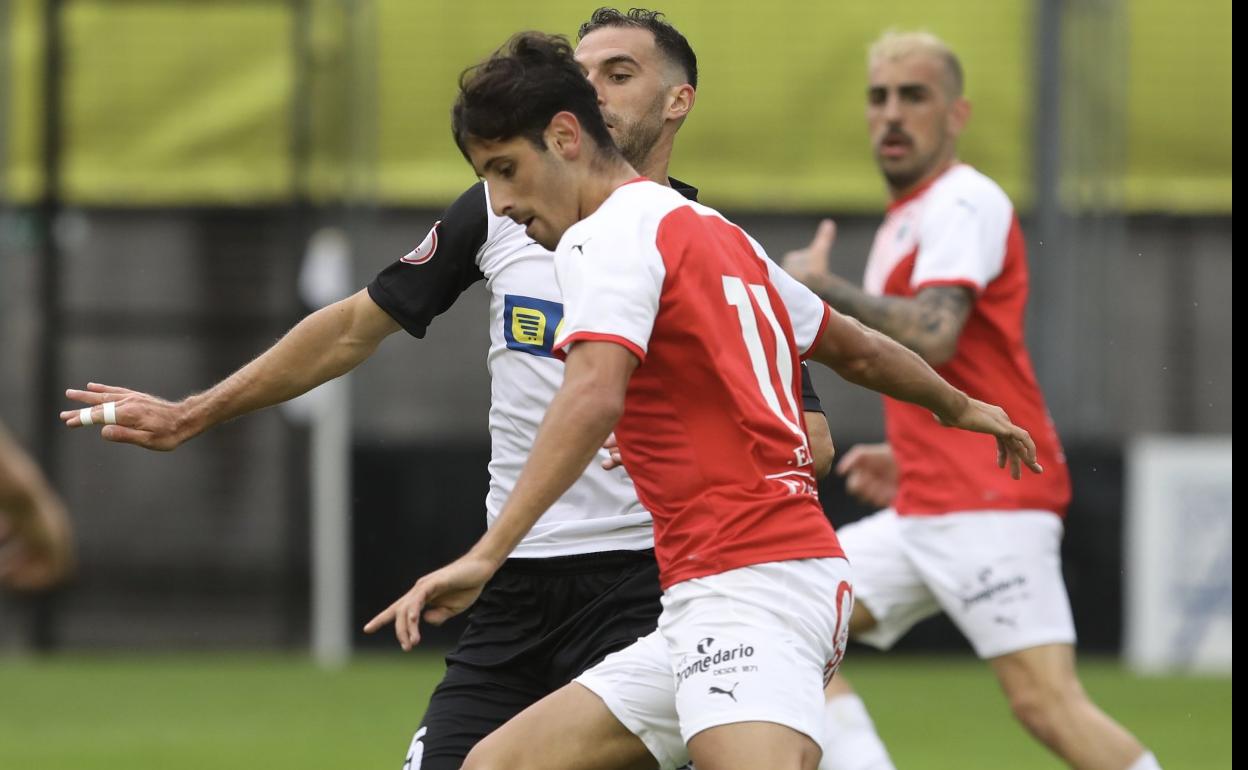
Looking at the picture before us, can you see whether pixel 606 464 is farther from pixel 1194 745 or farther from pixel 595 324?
pixel 1194 745

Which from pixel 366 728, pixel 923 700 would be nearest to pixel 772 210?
pixel 923 700

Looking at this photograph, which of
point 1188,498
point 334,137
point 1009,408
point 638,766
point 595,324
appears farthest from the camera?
point 334,137

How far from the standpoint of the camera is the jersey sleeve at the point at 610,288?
13.3ft

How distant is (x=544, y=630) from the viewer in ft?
16.8

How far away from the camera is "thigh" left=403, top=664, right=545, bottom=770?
4855 mm

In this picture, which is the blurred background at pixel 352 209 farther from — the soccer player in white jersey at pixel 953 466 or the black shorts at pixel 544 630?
the black shorts at pixel 544 630

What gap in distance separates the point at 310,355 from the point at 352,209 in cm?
913

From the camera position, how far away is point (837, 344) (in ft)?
15.3

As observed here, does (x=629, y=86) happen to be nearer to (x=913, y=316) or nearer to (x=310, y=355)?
(x=310, y=355)

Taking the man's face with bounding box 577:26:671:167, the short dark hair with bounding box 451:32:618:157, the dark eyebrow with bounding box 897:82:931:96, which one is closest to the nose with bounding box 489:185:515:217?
the short dark hair with bounding box 451:32:618:157

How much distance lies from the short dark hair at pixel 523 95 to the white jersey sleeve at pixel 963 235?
7.59ft

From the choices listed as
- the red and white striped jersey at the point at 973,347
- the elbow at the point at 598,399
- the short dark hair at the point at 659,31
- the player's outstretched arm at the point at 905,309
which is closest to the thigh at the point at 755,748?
the elbow at the point at 598,399

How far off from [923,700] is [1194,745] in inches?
78.4

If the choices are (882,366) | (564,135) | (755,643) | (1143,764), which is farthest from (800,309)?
(1143,764)
